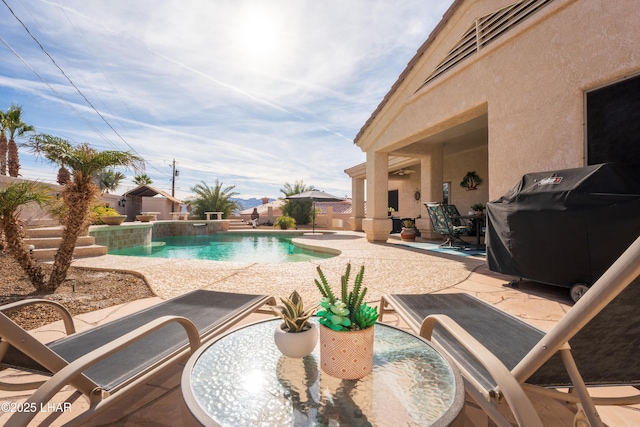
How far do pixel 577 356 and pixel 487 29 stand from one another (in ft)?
21.5

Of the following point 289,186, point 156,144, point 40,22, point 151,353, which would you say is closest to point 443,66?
point 151,353

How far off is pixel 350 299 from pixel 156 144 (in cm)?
4963

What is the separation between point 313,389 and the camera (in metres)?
1.09

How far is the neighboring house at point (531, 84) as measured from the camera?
3.71 m

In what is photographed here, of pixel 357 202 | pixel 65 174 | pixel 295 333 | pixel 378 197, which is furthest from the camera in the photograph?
pixel 357 202

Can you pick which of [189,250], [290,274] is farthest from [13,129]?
[290,274]

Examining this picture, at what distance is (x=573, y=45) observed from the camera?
13.5 ft

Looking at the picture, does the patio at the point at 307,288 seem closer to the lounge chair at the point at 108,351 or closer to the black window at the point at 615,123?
the lounge chair at the point at 108,351

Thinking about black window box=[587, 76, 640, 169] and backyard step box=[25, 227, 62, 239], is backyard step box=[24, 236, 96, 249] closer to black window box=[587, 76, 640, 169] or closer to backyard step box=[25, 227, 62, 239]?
backyard step box=[25, 227, 62, 239]

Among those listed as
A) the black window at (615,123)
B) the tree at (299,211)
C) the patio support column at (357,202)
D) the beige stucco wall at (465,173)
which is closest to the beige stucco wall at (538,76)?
the black window at (615,123)

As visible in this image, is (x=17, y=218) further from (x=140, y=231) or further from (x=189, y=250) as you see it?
(x=140, y=231)

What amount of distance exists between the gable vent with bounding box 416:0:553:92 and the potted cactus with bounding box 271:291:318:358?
624 centimetres

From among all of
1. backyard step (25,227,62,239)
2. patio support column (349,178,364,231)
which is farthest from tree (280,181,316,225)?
backyard step (25,227,62,239)

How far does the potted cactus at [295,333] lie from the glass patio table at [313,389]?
83 mm
